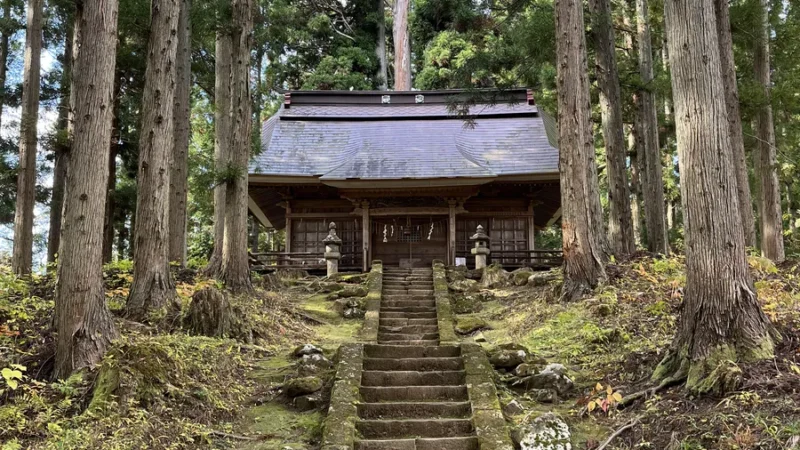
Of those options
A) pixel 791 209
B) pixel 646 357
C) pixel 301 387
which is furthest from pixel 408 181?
pixel 791 209

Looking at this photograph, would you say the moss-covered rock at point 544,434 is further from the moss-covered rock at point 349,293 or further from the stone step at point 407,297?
the moss-covered rock at point 349,293

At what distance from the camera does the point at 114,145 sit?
14.0 metres

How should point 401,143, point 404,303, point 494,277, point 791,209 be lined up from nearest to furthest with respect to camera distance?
1. point 404,303
2. point 494,277
3. point 401,143
4. point 791,209

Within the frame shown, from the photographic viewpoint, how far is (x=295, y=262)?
1650 cm

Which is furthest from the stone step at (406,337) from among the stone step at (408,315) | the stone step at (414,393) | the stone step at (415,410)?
the stone step at (415,410)

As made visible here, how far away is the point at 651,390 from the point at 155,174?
641cm

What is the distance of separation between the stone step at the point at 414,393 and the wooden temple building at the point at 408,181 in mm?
8923

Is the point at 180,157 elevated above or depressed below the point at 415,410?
above

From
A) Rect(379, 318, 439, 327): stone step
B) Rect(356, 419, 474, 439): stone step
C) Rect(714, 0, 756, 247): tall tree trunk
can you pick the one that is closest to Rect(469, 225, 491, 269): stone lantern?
Rect(379, 318, 439, 327): stone step

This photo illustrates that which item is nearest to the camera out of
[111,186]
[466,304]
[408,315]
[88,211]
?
[88,211]

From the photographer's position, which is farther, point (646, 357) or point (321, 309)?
point (321, 309)

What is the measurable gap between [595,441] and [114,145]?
44.3 ft

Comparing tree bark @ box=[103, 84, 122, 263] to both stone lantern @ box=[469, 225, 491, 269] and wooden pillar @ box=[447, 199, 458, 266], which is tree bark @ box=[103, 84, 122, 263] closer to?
wooden pillar @ box=[447, 199, 458, 266]

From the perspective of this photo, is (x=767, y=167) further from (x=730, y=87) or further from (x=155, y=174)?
(x=155, y=174)
